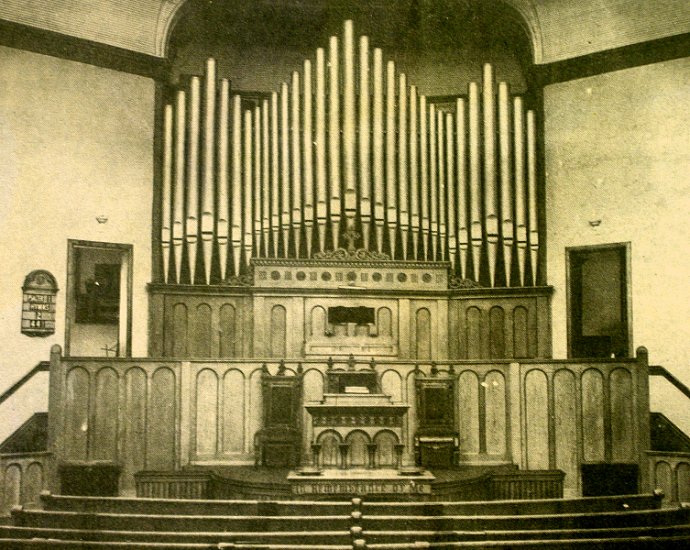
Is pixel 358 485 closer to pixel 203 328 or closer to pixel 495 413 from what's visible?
pixel 495 413

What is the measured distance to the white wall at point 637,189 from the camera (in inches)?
411

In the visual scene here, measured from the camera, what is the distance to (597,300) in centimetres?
1138

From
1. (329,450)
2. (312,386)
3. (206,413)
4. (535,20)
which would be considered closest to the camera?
(329,450)

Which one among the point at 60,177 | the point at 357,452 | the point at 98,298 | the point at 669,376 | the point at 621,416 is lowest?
the point at 357,452

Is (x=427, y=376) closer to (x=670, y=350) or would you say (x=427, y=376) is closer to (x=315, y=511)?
(x=670, y=350)

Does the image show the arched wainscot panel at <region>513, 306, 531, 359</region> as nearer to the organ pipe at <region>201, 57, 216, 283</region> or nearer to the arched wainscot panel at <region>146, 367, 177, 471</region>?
the organ pipe at <region>201, 57, 216, 283</region>

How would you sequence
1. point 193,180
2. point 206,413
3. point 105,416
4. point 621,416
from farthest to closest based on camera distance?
point 193,180, point 206,413, point 105,416, point 621,416

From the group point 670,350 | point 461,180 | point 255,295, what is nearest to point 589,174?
point 461,180

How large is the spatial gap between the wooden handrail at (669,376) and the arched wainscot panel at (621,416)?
65 cm

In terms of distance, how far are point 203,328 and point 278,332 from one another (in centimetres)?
103

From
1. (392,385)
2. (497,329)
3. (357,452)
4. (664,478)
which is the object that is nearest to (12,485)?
(357,452)

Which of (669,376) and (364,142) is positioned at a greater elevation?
(364,142)

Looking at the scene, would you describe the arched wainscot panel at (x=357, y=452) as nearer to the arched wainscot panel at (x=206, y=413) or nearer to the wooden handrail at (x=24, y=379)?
the arched wainscot panel at (x=206, y=413)

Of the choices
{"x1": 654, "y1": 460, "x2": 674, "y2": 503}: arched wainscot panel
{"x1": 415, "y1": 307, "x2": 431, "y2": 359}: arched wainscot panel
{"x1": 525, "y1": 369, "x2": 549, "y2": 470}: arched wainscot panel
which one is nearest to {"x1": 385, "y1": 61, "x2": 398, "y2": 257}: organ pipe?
{"x1": 415, "y1": 307, "x2": 431, "y2": 359}: arched wainscot panel
